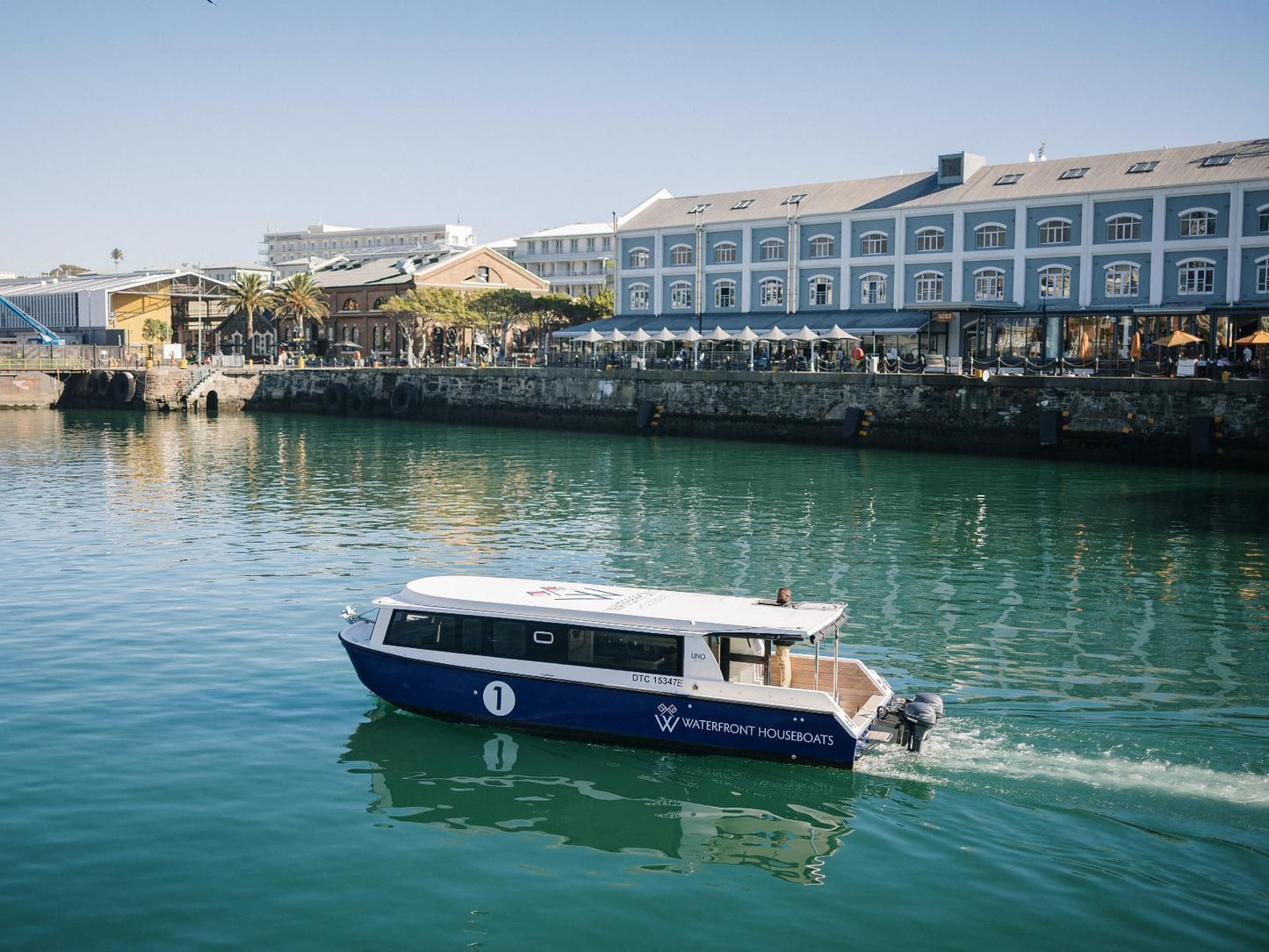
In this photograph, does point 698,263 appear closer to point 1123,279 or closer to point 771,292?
point 771,292

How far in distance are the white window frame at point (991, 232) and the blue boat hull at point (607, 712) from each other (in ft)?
199

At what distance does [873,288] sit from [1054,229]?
1181 cm

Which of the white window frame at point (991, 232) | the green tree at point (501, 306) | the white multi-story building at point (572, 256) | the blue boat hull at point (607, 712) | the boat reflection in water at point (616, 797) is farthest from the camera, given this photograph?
the white multi-story building at point (572, 256)

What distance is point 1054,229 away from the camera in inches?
2717

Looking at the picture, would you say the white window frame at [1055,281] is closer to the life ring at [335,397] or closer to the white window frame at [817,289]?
the white window frame at [817,289]

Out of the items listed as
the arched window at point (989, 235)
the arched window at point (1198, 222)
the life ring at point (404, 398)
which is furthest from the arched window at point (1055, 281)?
the life ring at point (404, 398)

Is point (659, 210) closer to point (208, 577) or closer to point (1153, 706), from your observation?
point (208, 577)

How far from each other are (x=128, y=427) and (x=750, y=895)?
73926 millimetres

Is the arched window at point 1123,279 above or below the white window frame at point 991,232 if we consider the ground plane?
below

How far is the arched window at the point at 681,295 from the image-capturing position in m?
84.6

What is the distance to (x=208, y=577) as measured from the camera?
29031 millimetres

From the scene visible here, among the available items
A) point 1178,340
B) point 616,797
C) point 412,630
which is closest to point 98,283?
point 1178,340

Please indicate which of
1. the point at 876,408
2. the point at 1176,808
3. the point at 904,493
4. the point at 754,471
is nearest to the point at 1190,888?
the point at 1176,808

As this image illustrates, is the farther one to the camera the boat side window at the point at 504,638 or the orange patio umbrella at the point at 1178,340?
the orange patio umbrella at the point at 1178,340
